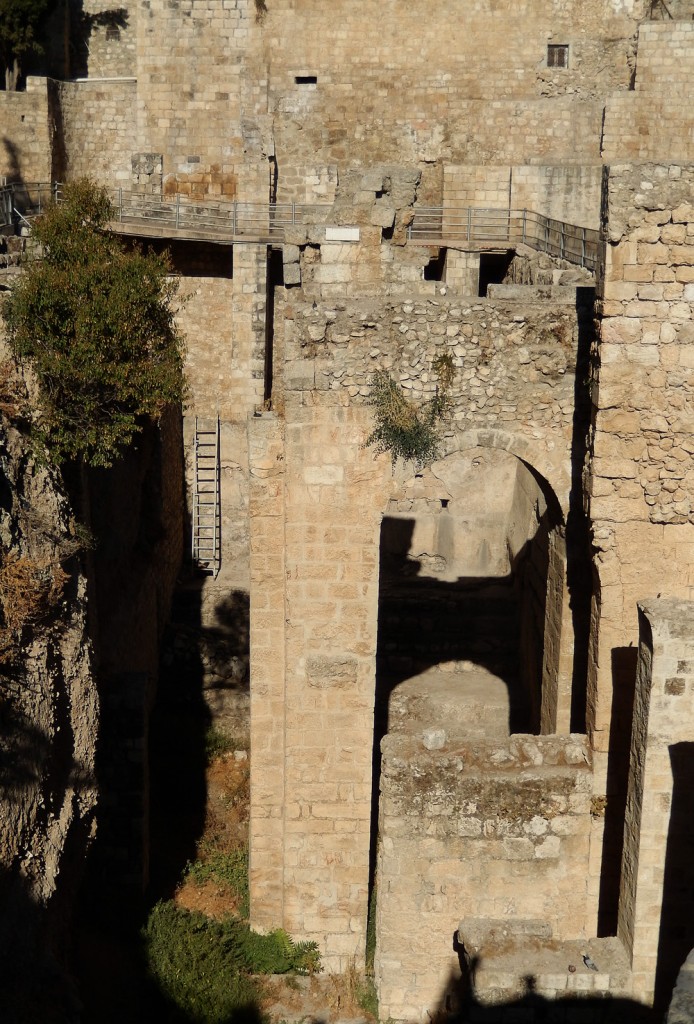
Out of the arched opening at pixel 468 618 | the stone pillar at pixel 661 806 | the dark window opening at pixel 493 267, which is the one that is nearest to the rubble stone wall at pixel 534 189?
the dark window opening at pixel 493 267

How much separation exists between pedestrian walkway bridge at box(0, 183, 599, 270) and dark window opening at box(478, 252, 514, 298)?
287 millimetres

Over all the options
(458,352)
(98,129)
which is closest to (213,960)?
(458,352)

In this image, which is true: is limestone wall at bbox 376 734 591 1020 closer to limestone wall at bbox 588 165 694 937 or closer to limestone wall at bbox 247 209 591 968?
limestone wall at bbox 588 165 694 937

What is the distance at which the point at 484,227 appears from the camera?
678 inches

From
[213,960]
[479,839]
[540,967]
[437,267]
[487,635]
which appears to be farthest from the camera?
[437,267]

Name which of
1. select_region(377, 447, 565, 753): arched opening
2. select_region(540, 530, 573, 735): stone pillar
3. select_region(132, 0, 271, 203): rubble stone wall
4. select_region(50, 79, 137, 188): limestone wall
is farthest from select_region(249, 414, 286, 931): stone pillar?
select_region(50, 79, 137, 188): limestone wall

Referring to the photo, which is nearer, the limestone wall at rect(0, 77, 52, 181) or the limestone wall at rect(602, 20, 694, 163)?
the limestone wall at rect(602, 20, 694, 163)

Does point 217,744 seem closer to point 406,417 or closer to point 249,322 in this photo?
point 406,417

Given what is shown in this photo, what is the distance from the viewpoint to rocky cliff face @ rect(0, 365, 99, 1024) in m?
7.09

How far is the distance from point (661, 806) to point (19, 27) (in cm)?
1856

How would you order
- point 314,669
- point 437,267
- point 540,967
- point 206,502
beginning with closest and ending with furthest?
point 540,967 < point 314,669 < point 206,502 < point 437,267

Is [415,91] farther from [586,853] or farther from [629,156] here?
[586,853]

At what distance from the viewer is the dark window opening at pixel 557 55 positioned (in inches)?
797

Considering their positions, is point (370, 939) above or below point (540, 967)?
below
